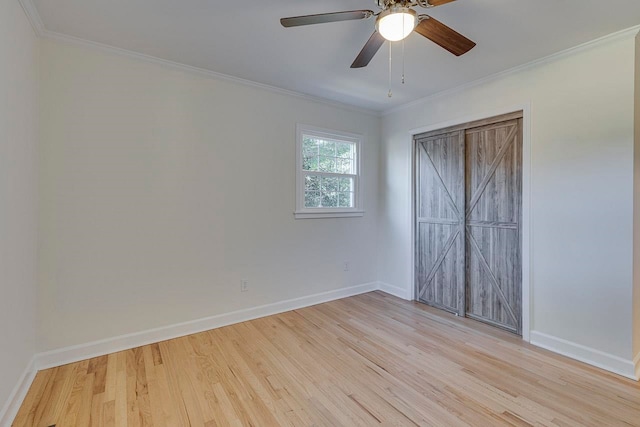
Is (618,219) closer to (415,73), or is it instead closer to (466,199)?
(466,199)

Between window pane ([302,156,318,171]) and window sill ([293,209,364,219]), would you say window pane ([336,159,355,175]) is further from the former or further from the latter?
window sill ([293,209,364,219])

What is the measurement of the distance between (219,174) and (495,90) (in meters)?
2.93

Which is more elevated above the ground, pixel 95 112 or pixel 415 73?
pixel 415 73

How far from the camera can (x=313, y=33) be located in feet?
7.64

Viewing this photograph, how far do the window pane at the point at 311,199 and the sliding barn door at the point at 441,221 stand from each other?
130 cm

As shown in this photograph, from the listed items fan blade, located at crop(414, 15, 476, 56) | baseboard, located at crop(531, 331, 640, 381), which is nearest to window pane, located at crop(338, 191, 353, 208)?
fan blade, located at crop(414, 15, 476, 56)

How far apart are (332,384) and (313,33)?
260cm

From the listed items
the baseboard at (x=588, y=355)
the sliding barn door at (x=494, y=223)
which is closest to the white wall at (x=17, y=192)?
the sliding barn door at (x=494, y=223)

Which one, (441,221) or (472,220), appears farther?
(441,221)

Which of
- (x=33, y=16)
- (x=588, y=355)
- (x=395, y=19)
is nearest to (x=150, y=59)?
(x=33, y=16)

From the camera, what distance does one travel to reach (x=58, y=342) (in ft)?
7.91

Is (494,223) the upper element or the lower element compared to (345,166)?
lower

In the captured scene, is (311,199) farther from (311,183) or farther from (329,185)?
(329,185)

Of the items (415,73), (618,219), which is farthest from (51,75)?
(618,219)
